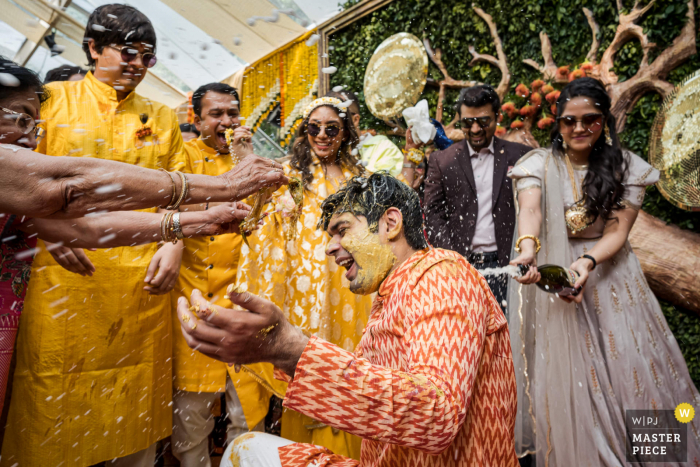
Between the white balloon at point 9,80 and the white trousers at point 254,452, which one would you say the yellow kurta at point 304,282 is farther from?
the white balloon at point 9,80

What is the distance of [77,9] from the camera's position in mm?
8281

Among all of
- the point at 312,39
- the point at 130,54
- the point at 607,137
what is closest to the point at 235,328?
the point at 130,54

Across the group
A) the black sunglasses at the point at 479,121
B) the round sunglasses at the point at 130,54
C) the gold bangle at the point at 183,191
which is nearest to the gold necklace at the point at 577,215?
the black sunglasses at the point at 479,121

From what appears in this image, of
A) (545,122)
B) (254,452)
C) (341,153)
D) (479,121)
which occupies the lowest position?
(254,452)

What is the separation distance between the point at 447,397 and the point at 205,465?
2795 mm

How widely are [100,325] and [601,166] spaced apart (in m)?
3.48

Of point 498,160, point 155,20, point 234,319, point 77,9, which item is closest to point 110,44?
point 234,319

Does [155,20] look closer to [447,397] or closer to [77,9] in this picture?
[77,9]

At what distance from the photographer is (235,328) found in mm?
1148

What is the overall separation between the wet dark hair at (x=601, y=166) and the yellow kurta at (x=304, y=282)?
1.75 metres

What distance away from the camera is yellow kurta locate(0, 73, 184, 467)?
106 inches

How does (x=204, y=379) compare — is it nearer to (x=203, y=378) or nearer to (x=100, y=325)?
(x=203, y=378)

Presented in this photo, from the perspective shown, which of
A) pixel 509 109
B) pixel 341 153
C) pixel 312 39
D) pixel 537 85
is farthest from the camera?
pixel 312 39

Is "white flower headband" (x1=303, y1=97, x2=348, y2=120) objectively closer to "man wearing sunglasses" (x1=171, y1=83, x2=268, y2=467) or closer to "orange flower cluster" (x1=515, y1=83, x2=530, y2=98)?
"man wearing sunglasses" (x1=171, y1=83, x2=268, y2=467)
